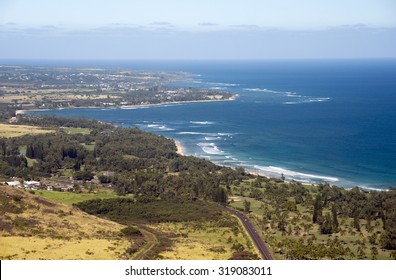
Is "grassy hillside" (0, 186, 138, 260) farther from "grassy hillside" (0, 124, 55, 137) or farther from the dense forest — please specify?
"grassy hillside" (0, 124, 55, 137)

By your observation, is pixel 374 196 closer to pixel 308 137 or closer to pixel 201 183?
pixel 201 183

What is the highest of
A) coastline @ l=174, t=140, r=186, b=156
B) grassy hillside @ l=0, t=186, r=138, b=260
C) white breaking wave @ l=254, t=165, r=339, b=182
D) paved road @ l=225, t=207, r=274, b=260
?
grassy hillside @ l=0, t=186, r=138, b=260

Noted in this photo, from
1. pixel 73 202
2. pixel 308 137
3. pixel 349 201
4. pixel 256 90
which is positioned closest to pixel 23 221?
pixel 73 202

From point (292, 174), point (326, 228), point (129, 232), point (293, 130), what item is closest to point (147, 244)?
point (129, 232)

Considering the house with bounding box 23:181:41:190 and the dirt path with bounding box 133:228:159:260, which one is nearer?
the dirt path with bounding box 133:228:159:260

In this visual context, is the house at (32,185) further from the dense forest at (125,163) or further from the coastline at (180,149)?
the coastline at (180,149)

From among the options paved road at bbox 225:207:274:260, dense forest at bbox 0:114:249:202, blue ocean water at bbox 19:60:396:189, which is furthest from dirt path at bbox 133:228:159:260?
blue ocean water at bbox 19:60:396:189

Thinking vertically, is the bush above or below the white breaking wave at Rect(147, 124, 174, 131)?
below
